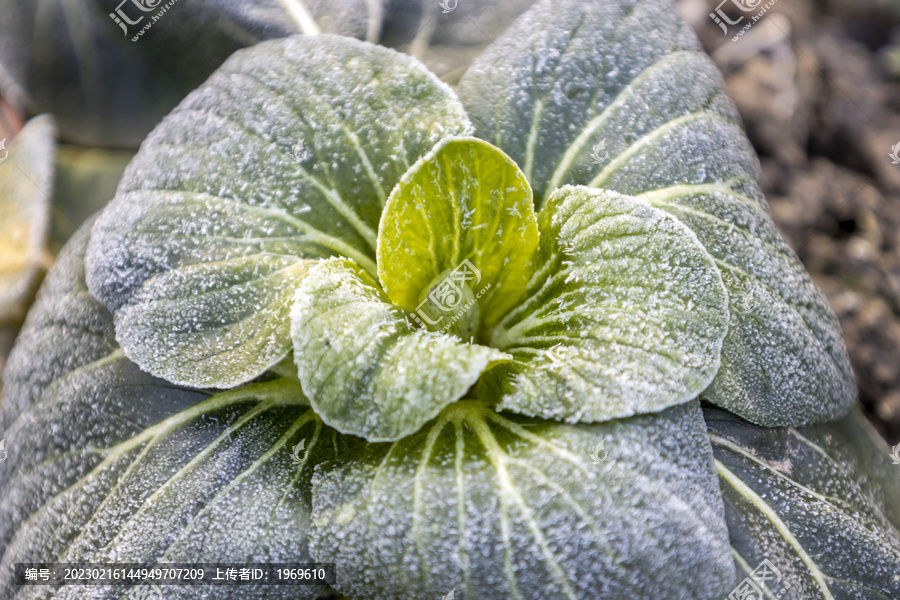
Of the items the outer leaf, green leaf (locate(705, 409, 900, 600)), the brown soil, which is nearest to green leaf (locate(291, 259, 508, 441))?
the outer leaf

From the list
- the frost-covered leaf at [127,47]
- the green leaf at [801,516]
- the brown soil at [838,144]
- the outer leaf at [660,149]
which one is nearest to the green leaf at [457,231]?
the outer leaf at [660,149]

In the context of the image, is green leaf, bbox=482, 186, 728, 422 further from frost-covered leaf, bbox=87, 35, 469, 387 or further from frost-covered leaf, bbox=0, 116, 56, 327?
frost-covered leaf, bbox=0, 116, 56, 327

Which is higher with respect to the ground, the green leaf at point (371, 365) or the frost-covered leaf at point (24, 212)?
the green leaf at point (371, 365)

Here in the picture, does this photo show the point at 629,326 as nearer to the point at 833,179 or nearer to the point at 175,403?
the point at 175,403

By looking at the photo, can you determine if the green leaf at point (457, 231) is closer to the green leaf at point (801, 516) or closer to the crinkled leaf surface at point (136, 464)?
the crinkled leaf surface at point (136, 464)

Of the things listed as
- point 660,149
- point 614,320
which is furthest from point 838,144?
point 614,320

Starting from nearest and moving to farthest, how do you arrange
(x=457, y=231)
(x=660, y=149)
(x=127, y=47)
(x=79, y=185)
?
1. (x=457, y=231)
2. (x=660, y=149)
3. (x=127, y=47)
4. (x=79, y=185)

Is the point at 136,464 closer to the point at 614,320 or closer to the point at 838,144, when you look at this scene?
the point at 614,320
